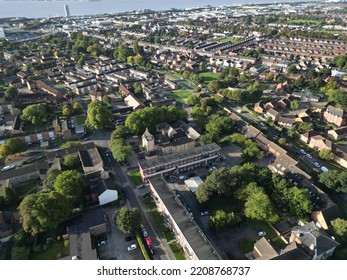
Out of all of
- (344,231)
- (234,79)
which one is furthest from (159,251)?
(234,79)

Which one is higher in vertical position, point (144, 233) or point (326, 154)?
point (326, 154)

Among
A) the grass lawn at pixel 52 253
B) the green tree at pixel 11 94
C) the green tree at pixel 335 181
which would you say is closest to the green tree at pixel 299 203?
the green tree at pixel 335 181

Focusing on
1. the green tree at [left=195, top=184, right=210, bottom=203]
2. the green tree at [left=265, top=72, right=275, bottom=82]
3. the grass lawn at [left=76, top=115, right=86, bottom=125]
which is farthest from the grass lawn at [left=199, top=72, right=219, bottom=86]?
the green tree at [left=195, top=184, right=210, bottom=203]

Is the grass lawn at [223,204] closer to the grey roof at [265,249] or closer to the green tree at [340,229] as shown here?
the grey roof at [265,249]

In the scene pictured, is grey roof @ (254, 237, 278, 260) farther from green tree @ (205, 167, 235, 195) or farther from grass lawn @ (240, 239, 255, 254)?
green tree @ (205, 167, 235, 195)

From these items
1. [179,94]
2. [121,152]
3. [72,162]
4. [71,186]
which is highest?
[71,186]

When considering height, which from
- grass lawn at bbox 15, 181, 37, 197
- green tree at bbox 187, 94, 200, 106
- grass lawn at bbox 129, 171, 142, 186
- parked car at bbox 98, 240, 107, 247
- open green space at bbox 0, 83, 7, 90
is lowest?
parked car at bbox 98, 240, 107, 247

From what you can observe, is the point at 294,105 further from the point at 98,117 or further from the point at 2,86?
the point at 2,86

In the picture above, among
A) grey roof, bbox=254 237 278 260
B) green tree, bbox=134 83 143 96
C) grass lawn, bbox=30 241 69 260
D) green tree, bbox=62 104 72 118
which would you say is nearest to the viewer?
grey roof, bbox=254 237 278 260

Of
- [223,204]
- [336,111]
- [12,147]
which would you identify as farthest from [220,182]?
[336,111]
